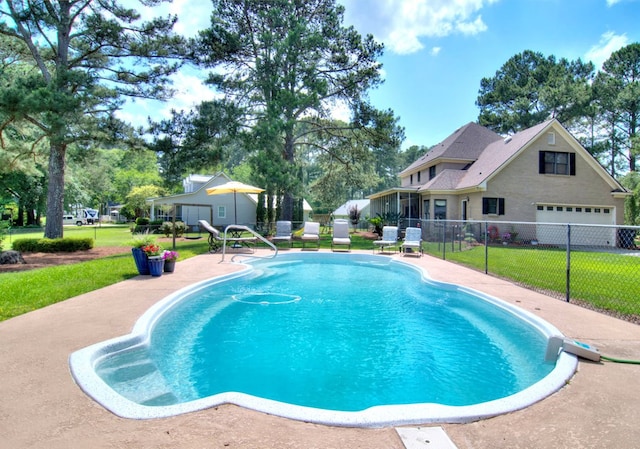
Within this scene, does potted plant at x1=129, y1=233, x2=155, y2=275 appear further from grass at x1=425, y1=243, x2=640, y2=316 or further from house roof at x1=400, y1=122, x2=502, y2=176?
house roof at x1=400, y1=122, x2=502, y2=176

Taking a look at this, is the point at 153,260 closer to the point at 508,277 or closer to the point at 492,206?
the point at 508,277

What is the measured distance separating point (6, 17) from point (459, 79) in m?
21.6

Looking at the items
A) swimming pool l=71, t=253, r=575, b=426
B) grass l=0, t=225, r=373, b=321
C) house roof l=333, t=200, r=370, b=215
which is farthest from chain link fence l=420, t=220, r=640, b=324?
house roof l=333, t=200, r=370, b=215

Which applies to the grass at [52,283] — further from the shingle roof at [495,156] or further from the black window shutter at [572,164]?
the black window shutter at [572,164]

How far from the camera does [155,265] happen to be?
8148 millimetres

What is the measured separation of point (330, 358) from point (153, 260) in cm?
562

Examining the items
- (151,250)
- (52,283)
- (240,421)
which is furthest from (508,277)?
(52,283)

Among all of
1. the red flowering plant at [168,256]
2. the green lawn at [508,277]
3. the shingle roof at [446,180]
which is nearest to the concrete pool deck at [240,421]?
the green lawn at [508,277]

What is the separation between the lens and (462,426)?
8.14 feet

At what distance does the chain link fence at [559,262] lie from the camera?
6.36 m

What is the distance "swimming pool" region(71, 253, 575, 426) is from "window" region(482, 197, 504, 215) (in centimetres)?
1277

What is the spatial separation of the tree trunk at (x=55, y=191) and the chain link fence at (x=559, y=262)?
Answer: 15.6 meters

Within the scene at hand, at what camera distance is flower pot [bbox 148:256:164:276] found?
812cm

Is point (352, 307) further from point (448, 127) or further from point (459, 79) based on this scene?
point (448, 127)
